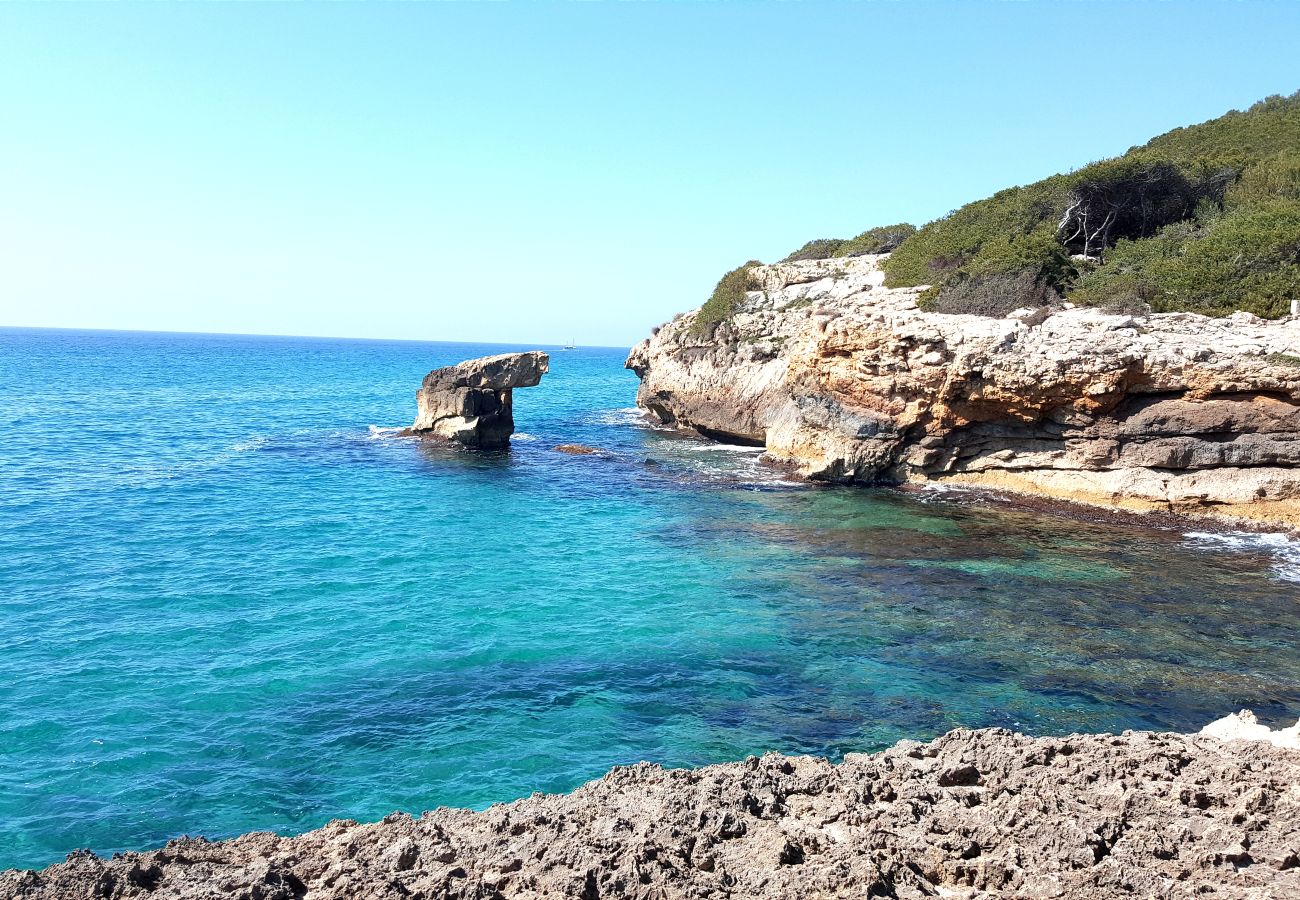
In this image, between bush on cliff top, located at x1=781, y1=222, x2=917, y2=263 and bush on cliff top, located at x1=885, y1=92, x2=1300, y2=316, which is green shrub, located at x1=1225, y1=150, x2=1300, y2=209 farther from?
bush on cliff top, located at x1=781, y1=222, x2=917, y2=263

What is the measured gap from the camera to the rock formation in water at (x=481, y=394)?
35.9m

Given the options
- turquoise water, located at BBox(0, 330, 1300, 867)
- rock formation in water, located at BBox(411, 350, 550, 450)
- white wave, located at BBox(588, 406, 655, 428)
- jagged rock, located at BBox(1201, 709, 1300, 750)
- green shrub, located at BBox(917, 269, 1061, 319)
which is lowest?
turquoise water, located at BBox(0, 330, 1300, 867)

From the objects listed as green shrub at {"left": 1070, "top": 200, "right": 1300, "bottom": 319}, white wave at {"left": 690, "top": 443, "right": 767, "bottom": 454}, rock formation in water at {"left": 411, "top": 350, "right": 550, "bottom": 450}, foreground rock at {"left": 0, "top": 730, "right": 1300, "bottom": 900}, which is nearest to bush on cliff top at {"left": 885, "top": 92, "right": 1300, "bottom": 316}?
green shrub at {"left": 1070, "top": 200, "right": 1300, "bottom": 319}

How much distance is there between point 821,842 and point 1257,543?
68.9ft

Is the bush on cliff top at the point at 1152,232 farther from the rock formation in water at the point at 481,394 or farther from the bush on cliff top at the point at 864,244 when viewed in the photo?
the rock formation in water at the point at 481,394

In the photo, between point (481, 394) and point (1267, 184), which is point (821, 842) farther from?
point (1267, 184)

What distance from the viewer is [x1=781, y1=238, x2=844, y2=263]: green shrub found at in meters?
52.0

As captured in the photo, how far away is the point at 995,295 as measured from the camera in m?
28.7

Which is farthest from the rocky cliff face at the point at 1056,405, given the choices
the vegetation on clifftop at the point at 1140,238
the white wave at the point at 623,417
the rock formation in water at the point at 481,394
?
the white wave at the point at 623,417

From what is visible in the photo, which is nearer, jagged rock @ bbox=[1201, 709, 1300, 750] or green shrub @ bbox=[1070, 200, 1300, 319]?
jagged rock @ bbox=[1201, 709, 1300, 750]

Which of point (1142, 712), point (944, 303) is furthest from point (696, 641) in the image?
point (944, 303)

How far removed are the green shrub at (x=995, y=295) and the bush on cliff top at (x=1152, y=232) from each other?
146mm

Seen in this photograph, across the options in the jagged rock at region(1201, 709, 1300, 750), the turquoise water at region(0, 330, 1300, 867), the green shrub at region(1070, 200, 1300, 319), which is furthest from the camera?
the green shrub at region(1070, 200, 1300, 319)

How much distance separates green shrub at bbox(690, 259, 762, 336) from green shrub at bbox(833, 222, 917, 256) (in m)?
6.86
